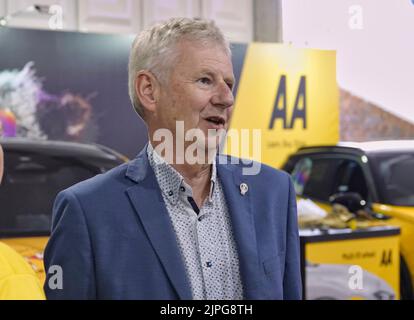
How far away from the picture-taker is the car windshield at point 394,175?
10.0 ft

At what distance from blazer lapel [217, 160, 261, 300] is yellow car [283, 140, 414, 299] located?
188 cm

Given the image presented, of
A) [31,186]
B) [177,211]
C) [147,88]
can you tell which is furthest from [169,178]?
[31,186]

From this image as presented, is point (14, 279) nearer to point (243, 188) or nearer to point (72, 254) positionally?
point (72, 254)

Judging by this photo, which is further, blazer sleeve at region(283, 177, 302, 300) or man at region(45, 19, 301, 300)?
blazer sleeve at region(283, 177, 302, 300)

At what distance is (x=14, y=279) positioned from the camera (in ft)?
2.20

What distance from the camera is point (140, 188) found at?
39.0 inches

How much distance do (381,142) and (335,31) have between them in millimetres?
886

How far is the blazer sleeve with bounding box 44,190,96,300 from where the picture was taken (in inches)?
36.7

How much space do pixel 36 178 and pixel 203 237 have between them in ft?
4.76

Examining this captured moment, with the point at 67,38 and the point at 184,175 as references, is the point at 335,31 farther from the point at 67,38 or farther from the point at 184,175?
the point at 184,175

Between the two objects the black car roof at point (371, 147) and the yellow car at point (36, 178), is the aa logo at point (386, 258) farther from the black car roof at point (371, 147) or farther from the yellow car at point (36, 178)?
the yellow car at point (36, 178)

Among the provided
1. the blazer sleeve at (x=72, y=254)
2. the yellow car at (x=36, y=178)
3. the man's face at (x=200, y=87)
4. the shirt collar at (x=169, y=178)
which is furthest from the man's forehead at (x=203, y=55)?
the yellow car at (x=36, y=178)

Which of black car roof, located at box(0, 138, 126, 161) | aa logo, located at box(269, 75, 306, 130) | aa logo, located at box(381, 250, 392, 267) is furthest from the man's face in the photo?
aa logo, located at box(269, 75, 306, 130)

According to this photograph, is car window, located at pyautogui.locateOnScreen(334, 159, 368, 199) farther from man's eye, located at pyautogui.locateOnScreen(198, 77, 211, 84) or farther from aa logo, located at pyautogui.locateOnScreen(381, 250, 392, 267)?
man's eye, located at pyautogui.locateOnScreen(198, 77, 211, 84)
